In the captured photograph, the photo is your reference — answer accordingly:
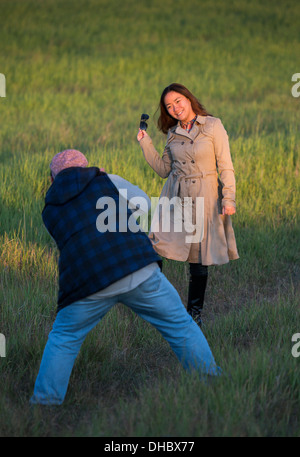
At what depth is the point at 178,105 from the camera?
12.3 feet

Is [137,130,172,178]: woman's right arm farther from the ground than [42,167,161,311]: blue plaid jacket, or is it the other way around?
[137,130,172,178]: woman's right arm

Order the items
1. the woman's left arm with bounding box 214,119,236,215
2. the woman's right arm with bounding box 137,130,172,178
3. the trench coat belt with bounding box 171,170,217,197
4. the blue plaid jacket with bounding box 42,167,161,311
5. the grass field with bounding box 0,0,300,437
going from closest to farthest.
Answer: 1. the grass field with bounding box 0,0,300,437
2. the blue plaid jacket with bounding box 42,167,161,311
3. the woman's left arm with bounding box 214,119,236,215
4. the trench coat belt with bounding box 171,170,217,197
5. the woman's right arm with bounding box 137,130,172,178

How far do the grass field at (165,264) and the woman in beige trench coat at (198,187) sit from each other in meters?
0.44

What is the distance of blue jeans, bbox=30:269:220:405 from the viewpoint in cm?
262

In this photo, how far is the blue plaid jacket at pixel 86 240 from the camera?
2.55 meters

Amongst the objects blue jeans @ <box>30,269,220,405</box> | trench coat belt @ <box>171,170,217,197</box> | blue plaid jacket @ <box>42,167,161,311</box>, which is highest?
trench coat belt @ <box>171,170,217,197</box>

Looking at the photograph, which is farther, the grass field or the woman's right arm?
the woman's right arm

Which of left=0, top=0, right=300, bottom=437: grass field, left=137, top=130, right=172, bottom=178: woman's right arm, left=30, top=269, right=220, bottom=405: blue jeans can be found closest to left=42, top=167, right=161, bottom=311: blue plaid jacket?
left=30, top=269, right=220, bottom=405: blue jeans

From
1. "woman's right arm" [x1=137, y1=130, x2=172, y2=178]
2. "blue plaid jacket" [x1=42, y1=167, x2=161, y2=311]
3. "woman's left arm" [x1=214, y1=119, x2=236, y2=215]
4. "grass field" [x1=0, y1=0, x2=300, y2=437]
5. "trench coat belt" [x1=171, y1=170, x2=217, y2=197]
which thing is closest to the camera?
"grass field" [x1=0, y1=0, x2=300, y2=437]

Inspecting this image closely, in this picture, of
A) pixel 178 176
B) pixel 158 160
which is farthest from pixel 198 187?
pixel 158 160

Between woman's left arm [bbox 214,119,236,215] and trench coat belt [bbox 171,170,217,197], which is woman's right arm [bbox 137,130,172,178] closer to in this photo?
trench coat belt [bbox 171,170,217,197]

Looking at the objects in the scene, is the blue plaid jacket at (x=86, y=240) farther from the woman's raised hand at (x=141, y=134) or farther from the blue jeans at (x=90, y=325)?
the woman's raised hand at (x=141, y=134)
